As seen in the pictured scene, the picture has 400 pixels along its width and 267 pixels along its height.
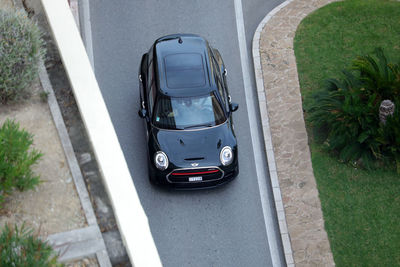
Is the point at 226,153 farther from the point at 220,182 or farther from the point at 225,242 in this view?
the point at 225,242

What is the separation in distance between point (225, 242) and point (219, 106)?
10.0ft

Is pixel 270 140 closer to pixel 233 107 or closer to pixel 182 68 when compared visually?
pixel 233 107

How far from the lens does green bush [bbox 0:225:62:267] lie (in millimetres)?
4891

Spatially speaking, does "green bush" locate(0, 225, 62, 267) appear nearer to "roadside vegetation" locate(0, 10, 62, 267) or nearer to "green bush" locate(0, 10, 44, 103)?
"roadside vegetation" locate(0, 10, 62, 267)

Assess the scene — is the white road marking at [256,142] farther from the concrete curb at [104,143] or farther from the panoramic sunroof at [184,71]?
the concrete curb at [104,143]

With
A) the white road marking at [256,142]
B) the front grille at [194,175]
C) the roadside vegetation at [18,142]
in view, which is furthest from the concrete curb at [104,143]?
the white road marking at [256,142]

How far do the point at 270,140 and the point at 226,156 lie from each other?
5.62ft

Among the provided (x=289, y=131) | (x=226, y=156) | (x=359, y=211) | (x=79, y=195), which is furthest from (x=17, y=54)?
(x=359, y=211)

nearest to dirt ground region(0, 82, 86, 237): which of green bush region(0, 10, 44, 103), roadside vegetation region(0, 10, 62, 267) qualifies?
roadside vegetation region(0, 10, 62, 267)

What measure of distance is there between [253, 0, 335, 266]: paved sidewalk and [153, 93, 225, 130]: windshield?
1.82m

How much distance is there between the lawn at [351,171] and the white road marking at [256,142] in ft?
4.00

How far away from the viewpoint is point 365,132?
39.9 ft

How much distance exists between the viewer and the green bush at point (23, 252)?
4891 millimetres

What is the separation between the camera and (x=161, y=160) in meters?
11.7
